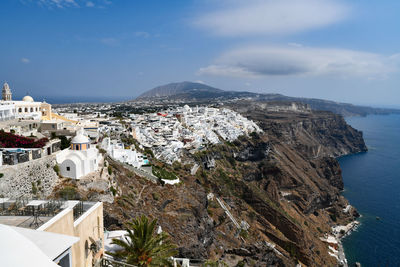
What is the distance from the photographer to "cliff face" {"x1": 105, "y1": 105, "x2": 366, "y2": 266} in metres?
26.5

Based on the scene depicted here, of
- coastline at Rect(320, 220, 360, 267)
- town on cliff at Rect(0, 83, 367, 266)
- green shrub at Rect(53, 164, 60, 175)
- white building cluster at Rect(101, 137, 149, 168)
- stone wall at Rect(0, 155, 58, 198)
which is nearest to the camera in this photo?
town on cliff at Rect(0, 83, 367, 266)

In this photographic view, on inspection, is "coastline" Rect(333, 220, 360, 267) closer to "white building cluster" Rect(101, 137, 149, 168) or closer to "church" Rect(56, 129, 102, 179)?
"white building cluster" Rect(101, 137, 149, 168)

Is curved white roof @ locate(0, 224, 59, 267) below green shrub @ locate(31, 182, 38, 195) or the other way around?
the other way around

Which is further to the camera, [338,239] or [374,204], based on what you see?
[374,204]

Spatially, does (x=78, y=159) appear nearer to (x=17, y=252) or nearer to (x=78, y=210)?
(x=78, y=210)

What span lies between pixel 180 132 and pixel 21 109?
38562 mm

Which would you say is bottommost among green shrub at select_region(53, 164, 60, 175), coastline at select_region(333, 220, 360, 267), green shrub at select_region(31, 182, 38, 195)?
coastline at select_region(333, 220, 360, 267)

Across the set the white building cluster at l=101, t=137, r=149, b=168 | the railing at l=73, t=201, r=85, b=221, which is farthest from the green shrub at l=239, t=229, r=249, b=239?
the railing at l=73, t=201, r=85, b=221

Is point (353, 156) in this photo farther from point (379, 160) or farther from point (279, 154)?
point (279, 154)

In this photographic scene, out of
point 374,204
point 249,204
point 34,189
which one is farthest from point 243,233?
point 374,204

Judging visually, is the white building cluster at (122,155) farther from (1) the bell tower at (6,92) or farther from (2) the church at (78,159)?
(1) the bell tower at (6,92)

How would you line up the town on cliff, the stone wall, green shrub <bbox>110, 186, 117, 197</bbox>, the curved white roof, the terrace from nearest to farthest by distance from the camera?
the curved white roof, the terrace, the town on cliff, the stone wall, green shrub <bbox>110, 186, 117, 197</bbox>

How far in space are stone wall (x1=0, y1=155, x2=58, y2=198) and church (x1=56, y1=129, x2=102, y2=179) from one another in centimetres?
74

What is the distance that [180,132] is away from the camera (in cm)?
6981
